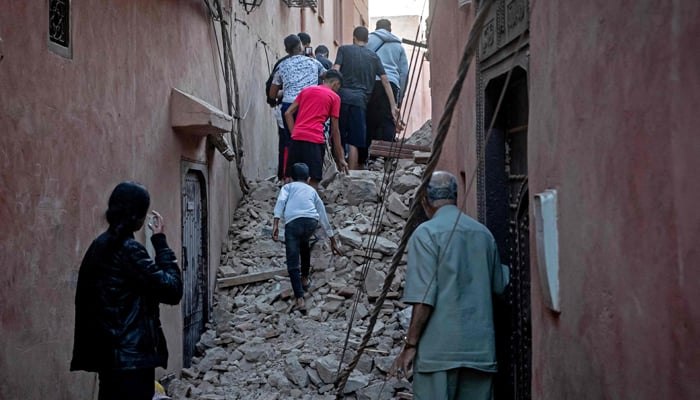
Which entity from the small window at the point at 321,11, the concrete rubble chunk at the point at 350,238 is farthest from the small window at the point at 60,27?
the small window at the point at 321,11

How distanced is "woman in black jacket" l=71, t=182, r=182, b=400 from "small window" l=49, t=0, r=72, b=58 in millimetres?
1427

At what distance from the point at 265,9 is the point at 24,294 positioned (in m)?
11.0

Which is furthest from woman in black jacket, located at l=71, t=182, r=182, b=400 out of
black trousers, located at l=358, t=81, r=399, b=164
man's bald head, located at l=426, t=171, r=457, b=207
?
black trousers, located at l=358, t=81, r=399, b=164

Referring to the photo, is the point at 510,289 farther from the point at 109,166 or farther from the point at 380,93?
the point at 380,93

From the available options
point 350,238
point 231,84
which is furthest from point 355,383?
point 231,84

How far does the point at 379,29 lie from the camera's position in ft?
42.5

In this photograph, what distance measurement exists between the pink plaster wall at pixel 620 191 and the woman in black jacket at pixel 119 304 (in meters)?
1.94

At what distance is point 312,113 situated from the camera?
33.4ft

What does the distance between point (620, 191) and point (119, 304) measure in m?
2.53

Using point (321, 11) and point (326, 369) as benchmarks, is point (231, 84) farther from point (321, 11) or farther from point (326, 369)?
point (321, 11)

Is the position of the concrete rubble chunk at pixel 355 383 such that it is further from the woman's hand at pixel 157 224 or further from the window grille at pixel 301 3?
the window grille at pixel 301 3

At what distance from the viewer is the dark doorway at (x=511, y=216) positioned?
5.06m

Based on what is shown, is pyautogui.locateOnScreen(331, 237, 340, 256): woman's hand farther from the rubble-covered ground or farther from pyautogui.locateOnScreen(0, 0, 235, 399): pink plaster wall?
pyautogui.locateOnScreen(0, 0, 235, 399): pink plaster wall

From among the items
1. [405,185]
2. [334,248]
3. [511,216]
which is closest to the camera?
[511,216]
